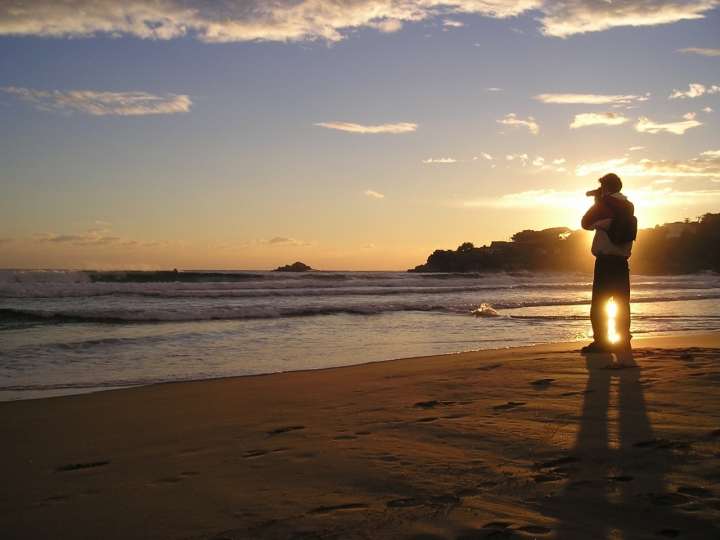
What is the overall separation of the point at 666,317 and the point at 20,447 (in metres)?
14.3

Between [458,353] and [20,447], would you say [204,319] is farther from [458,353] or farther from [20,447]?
[20,447]

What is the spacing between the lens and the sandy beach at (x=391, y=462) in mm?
2365

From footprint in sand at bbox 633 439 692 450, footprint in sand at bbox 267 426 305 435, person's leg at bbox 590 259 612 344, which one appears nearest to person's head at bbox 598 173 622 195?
person's leg at bbox 590 259 612 344

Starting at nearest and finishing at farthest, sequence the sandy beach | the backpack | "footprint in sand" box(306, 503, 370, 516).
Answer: the sandy beach
"footprint in sand" box(306, 503, 370, 516)
the backpack

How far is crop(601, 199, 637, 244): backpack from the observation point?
21.0ft

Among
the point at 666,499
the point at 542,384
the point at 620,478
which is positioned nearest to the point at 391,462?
the point at 620,478

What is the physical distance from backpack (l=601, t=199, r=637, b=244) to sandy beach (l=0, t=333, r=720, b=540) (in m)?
1.55

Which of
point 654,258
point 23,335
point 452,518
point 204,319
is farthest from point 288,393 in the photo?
point 654,258

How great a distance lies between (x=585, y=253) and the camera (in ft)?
182

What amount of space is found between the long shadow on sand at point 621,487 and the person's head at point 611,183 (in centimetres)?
333

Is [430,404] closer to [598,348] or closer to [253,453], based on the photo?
[253,453]

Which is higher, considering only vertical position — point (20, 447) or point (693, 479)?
point (693, 479)

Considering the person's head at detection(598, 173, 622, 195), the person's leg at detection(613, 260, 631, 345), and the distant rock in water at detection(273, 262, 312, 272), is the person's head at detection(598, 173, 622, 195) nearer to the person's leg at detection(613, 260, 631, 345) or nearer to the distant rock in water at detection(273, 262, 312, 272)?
the person's leg at detection(613, 260, 631, 345)

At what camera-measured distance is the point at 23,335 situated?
11.8m
